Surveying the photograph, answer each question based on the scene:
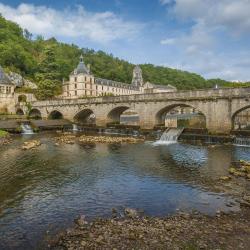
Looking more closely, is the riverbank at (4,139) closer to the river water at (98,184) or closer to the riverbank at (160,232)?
the river water at (98,184)

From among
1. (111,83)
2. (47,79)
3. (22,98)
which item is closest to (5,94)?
(22,98)

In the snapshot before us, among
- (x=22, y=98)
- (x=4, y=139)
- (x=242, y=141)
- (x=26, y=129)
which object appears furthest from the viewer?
(x=22, y=98)

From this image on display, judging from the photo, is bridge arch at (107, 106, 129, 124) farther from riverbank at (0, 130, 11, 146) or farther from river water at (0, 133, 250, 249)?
river water at (0, 133, 250, 249)

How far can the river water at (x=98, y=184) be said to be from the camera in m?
14.6

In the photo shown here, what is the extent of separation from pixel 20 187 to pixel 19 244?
8061mm

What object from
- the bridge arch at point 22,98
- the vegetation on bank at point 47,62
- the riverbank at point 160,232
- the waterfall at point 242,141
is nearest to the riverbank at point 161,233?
the riverbank at point 160,232

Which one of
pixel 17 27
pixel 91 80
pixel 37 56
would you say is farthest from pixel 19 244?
pixel 17 27

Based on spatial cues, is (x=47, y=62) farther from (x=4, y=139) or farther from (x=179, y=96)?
(x=179, y=96)

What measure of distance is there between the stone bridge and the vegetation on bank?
2594 cm

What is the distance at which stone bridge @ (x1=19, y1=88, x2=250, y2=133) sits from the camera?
38031mm

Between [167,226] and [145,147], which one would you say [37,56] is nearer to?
[145,147]

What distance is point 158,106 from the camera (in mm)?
45938

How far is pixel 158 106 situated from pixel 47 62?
6389cm

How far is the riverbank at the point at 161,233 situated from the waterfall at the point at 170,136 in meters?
26.2
